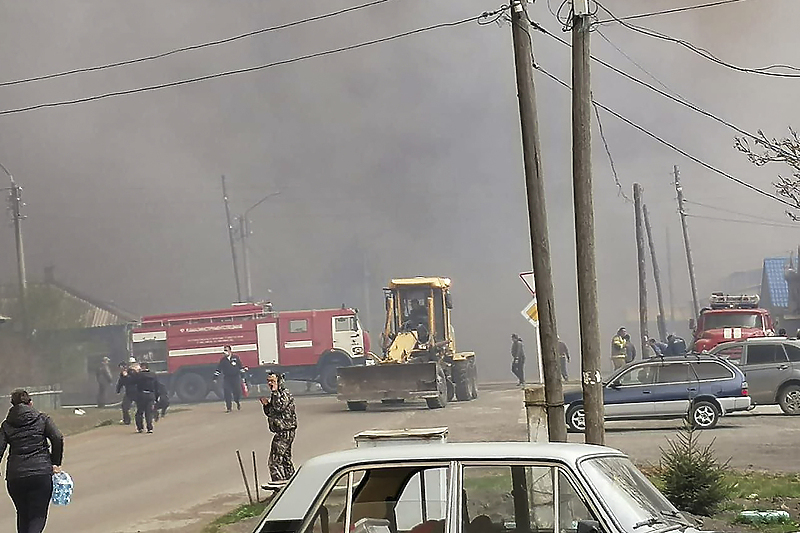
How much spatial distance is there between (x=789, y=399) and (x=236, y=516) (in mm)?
11508

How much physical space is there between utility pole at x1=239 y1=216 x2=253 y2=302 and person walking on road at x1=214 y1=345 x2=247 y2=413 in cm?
1081

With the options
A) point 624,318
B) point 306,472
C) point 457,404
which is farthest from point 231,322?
point 306,472

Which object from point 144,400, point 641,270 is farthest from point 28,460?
point 641,270

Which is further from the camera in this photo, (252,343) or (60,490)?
(252,343)

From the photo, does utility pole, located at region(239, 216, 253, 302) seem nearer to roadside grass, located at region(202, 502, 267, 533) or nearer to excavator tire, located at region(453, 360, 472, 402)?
excavator tire, located at region(453, 360, 472, 402)

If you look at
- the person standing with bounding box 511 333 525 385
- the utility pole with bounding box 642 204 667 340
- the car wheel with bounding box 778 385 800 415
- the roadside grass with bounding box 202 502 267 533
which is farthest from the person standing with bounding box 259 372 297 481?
the utility pole with bounding box 642 204 667 340

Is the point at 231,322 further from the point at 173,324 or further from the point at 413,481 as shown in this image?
the point at 413,481

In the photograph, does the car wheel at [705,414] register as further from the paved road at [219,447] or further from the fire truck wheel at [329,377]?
the fire truck wheel at [329,377]

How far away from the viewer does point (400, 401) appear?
23562 millimetres

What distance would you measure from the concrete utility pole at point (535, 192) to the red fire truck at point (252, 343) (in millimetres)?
17593

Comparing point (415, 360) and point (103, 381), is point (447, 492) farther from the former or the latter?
point (103, 381)

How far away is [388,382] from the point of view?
2327 cm

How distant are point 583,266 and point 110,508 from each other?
26.2 ft

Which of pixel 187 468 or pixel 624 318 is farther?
pixel 624 318
